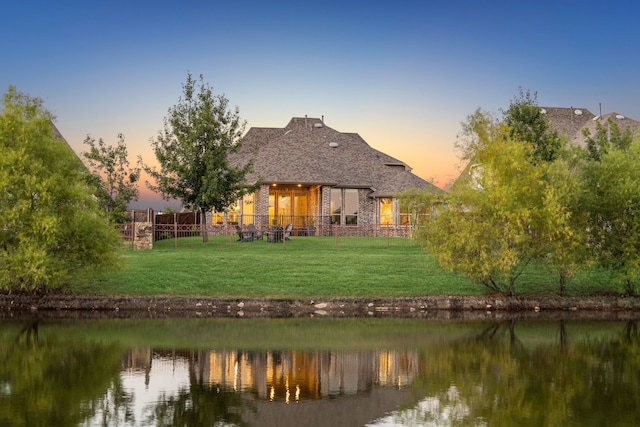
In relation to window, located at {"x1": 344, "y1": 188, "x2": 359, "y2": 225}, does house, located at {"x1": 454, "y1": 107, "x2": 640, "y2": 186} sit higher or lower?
higher

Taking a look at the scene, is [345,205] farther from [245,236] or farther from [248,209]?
[245,236]

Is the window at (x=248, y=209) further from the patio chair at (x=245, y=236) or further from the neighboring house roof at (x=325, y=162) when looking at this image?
the patio chair at (x=245, y=236)

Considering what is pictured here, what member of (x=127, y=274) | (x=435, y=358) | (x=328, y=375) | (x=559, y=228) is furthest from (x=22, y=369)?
(x=559, y=228)

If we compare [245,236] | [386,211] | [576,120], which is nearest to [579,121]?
[576,120]

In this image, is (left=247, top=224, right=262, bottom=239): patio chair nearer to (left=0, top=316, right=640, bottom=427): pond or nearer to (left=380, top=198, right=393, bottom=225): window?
(left=380, top=198, right=393, bottom=225): window

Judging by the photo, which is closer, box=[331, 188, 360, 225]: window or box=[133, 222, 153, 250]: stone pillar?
box=[133, 222, 153, 250]: stone pillar

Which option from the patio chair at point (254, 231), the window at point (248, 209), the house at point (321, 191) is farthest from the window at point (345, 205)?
the patio chair at point (254, 231)

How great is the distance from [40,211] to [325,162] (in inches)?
1137

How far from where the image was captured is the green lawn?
92.8 ft

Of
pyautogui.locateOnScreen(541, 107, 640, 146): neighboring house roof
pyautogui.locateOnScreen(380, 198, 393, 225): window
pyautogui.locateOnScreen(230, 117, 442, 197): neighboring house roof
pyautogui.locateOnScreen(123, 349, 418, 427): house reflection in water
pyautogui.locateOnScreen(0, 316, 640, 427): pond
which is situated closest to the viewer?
pyautogui.locateOnScreen(0, 316, 640, 427): pond

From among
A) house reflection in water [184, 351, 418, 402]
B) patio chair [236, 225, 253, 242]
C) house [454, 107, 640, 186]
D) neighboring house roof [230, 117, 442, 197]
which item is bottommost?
house reflection in water [184, 351, 418, 402]

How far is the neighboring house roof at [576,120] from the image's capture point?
5372 centimetres

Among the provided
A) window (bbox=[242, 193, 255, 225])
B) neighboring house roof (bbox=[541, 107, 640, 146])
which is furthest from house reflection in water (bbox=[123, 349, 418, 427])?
neighboring house roof (bbox=[541, 107, 640, 146])

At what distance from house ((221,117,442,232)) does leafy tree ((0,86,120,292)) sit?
21.1 meters
